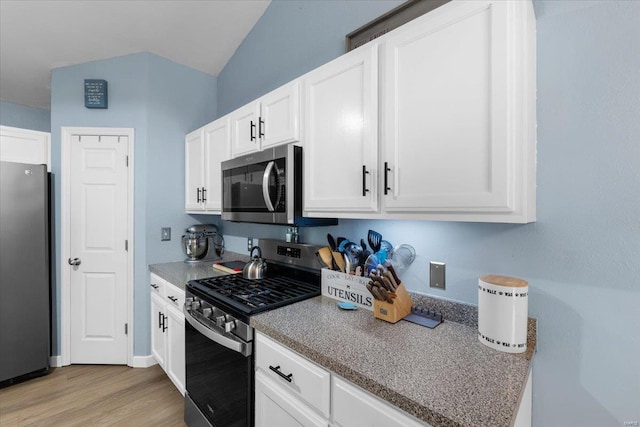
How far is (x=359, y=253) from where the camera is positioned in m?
1.59

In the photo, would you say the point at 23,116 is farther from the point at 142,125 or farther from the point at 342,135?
the point at 342,135

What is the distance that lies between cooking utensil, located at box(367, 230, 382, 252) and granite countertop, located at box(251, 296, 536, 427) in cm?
33

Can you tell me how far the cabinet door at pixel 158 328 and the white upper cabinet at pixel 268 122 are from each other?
55.2 inches

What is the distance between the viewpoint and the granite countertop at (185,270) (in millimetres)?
2146

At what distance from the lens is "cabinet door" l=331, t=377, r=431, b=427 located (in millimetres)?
819

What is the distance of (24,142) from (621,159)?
479 centimetres

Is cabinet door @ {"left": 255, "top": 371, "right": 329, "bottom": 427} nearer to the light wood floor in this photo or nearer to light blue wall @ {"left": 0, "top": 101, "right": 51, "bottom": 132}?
the light wood floor

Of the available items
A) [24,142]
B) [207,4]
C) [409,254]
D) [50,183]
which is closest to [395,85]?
[409,254]

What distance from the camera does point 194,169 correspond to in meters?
2.69

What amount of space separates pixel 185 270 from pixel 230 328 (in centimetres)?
124

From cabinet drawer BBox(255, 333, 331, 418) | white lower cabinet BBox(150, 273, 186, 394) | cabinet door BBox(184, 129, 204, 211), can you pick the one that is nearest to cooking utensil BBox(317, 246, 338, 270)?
cabinet drawer BBox(255, 333, 331, 418)

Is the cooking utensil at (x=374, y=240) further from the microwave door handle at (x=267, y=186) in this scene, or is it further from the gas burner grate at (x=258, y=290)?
the microwave door handle at (x=267, y=186)

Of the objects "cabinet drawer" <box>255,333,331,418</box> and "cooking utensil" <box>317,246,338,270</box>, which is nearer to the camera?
"cabinet drawer" <box>255,333,331,418</box>

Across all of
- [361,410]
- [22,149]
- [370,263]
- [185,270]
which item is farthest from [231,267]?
[22,149]
